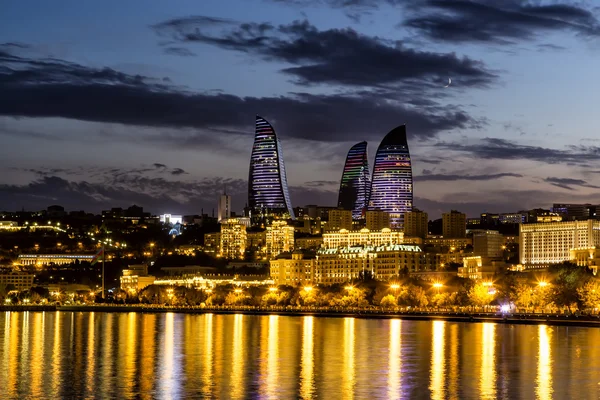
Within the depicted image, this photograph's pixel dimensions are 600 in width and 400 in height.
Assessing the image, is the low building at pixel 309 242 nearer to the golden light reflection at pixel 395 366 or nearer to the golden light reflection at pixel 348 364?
the golden light reflection at pixel 348 364

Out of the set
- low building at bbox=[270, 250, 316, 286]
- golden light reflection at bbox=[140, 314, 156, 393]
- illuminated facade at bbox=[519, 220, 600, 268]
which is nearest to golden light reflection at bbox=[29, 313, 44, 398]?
golden light reflection at bbox=[140, 314, 156, 393]

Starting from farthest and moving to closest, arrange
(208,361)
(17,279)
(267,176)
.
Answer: (267,176) < (17,279) < (208,361)

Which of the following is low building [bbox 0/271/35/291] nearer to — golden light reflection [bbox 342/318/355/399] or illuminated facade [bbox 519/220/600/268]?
illuminated facade [bbox 519/220/600/268]

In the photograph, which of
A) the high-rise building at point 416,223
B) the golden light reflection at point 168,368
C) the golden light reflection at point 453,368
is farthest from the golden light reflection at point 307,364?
the high-rise building at point 416,223

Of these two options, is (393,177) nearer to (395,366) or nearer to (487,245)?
(487,245)

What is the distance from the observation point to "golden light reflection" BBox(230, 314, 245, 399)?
128 ft

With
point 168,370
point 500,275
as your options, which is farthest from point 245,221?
point 168,370

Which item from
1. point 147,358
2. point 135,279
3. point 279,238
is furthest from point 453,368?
point 279,238

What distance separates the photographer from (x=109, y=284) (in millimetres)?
135625

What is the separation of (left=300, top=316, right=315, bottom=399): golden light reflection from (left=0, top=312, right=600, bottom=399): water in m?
0.06

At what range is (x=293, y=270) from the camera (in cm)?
12569

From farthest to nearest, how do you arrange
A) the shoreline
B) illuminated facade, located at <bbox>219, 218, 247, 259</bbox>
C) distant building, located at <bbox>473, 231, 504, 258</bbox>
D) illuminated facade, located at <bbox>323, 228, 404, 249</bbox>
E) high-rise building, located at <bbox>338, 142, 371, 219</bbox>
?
high-rise building, located at <bbox>338, 142, 371, 219</bbox>, illuminated facade, located at <bbox>219, 218, 247, 259</bbox>, illuminated facade, located at <bbox>323, 228, 404, 249</bbox>, distant building, located at <bbox>473, 231, 504, 258</bbox>, the shoreline

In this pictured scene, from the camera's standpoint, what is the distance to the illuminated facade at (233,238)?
15475cm

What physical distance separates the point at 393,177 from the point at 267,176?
1942 centimetres
